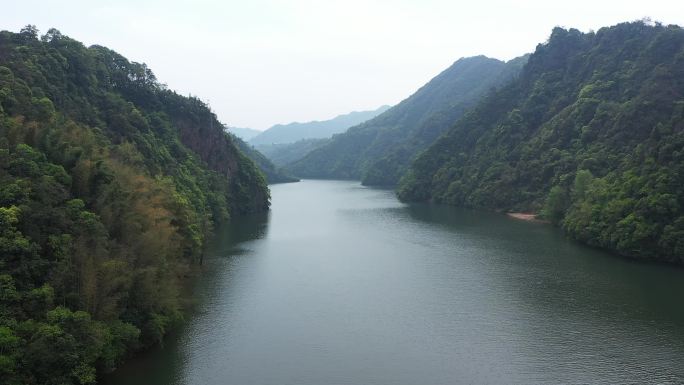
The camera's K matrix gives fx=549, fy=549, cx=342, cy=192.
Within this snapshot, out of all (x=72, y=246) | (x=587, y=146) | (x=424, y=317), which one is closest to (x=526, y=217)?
(x=587, y=146)

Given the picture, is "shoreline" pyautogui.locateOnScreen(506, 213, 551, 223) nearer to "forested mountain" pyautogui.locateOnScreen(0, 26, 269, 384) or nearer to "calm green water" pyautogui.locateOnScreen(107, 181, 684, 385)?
"calm green water" pyautogui.locateOnScreen(107, 181, 684, 385)

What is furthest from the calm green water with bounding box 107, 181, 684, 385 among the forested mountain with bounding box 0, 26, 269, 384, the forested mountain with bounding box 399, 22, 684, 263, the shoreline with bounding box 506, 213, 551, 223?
the shoreline with bounding box 506, 213, 551, 223

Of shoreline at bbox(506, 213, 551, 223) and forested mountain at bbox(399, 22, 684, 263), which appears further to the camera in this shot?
shoreline at bbox(506, 213, 551, 223)

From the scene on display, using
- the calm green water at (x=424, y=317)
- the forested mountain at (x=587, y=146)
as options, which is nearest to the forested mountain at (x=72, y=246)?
the calm green water at (x=424, y=317)

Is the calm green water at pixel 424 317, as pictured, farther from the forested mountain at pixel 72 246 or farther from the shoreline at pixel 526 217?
the shoreline at pixel 526 217

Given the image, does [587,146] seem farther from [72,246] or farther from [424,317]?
[72,246]

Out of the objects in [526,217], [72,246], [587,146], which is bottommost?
[526,217]
